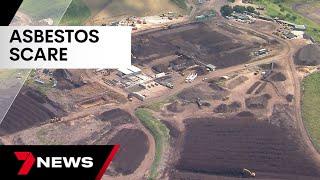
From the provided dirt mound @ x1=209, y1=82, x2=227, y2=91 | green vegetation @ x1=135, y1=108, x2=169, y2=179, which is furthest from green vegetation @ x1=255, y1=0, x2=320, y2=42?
green vegetation @ x1=135, y1=108, x2=169, y2=179

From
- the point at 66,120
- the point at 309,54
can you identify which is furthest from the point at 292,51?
the point at 66,120

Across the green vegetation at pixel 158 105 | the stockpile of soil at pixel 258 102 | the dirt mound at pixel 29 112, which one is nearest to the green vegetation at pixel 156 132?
the green vegetation at pixel 158 105

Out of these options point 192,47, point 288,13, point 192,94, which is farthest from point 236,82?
point 288,13

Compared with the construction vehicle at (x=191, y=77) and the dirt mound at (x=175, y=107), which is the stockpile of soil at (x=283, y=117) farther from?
the construction vehicle at (x=191, y=77)

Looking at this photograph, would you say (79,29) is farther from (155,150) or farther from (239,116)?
(239,116)

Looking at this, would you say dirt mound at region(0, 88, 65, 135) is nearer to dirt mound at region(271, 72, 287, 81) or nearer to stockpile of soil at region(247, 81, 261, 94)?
stockpile of soil at region(247, 81, 261, 94)

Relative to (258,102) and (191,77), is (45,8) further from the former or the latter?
(191,77)
